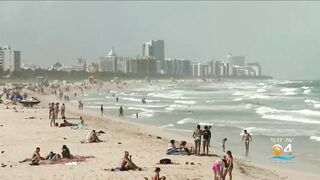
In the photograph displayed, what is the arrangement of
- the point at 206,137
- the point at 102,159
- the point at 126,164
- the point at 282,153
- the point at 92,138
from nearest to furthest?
the point at 126,164 → the point at 102,159 → the point at 206,137 → the point at 92,138 → the point at 282,153

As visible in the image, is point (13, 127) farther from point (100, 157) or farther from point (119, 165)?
point (119, 165)

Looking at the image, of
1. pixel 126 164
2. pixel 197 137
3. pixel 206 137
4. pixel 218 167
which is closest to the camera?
pixel 218 167

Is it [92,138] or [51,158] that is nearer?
[51,158]

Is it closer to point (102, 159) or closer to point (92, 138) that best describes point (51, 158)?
point (102, 159)

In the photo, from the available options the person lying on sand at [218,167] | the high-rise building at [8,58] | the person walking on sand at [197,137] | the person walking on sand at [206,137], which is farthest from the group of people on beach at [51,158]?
the high-rise building at [8,58]

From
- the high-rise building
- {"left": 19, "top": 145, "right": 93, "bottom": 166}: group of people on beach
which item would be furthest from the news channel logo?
the high-rise building

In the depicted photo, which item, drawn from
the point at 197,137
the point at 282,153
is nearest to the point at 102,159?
the point at 197,137

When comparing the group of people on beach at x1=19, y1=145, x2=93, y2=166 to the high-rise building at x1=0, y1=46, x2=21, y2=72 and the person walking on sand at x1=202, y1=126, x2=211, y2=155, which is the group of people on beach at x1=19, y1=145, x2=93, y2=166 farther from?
the high-rise building at x1=0, y1=46, x2=21, y2=72

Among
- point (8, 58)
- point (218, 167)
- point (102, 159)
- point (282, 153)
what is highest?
point (8, 58)

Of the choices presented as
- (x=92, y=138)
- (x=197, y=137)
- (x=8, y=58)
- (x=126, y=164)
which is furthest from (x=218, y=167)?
(x=8, y=58)

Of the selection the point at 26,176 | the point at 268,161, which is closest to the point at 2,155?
the point at 26,176

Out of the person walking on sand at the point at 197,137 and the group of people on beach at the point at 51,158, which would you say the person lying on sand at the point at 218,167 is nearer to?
the person walking on sand at the point at 197,137

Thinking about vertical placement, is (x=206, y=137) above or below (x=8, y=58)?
below

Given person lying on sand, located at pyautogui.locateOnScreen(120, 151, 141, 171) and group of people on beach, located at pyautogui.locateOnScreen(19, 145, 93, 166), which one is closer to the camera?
person lying on sand, located at pyautogui.locateOnScreen(120, 151, 141, 171)
